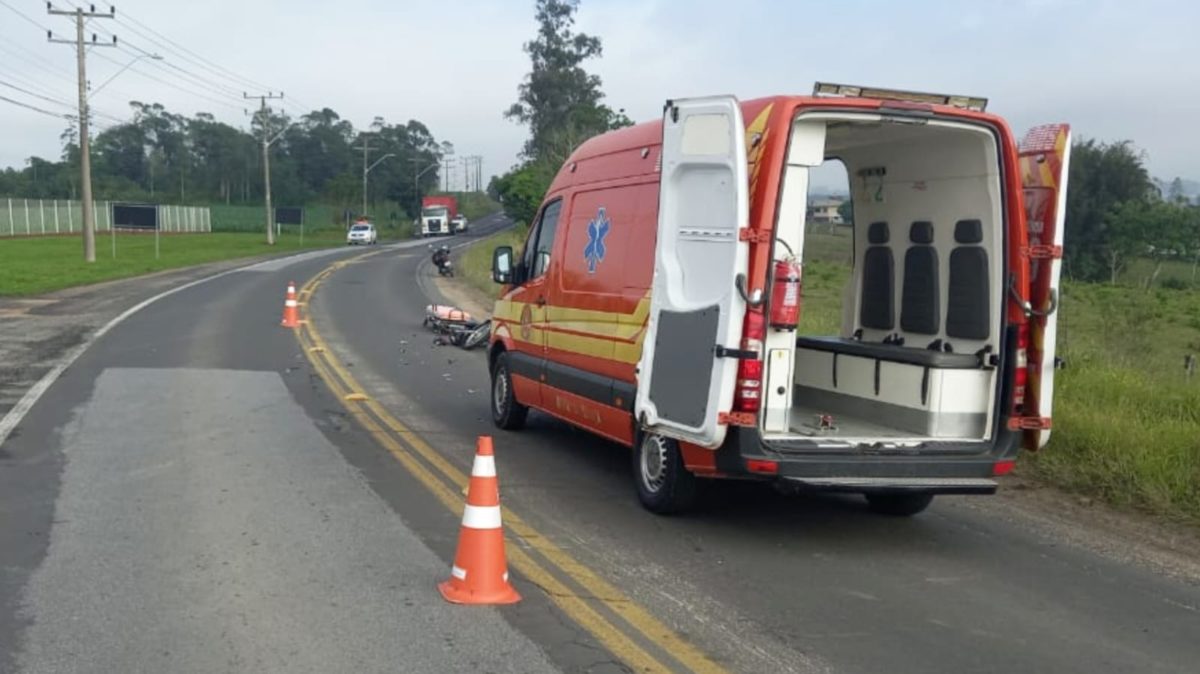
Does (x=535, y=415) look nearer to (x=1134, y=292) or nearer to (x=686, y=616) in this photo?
(x=686, y=616)

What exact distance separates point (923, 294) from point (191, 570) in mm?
5057

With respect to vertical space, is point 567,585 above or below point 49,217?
below

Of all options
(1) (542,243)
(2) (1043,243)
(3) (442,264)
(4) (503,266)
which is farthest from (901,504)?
(3) (442,264)

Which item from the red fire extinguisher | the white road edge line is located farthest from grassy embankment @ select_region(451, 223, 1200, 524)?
the white road edge line

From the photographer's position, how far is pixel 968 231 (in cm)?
738

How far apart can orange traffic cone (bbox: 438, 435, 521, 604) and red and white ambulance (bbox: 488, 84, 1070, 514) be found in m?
1.44

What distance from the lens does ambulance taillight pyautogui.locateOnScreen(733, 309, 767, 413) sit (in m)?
6.38

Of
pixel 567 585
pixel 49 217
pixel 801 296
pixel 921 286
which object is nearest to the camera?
pixel 567 585

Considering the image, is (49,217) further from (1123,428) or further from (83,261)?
(1123,428)

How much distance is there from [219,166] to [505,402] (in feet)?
388

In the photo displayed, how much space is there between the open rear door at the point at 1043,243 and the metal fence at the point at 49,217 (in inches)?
2360

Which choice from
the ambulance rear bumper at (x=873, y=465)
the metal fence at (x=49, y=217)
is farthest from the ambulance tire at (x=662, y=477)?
the metal fence at (x=49, y=217)

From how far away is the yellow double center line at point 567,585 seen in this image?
4918 millimetres

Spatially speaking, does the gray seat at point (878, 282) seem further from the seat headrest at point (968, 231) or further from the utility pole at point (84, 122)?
the utility pole at point (84, 122)
